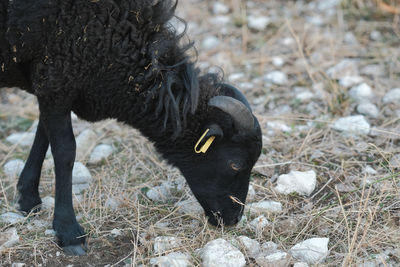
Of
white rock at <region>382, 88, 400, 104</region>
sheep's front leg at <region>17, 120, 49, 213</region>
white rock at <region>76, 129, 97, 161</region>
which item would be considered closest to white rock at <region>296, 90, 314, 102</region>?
white rock at <region>382, 88, 400, 104</region>

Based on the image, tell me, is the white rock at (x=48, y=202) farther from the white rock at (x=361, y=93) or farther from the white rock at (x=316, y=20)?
the white rock at (x=316, y=20)

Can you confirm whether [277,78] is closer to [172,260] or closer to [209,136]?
[209,136]

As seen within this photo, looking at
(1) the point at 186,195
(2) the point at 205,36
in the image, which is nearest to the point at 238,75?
(2) the point at 205,36

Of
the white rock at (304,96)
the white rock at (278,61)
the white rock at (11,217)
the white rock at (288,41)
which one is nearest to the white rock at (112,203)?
the white rock at (11,217)

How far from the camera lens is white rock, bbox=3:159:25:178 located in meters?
5.26

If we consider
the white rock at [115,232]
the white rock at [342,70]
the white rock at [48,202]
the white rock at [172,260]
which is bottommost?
the white rock at [48,202]

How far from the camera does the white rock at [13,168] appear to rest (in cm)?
526

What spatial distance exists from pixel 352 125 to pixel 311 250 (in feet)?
7.60

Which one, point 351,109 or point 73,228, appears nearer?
point 73,228

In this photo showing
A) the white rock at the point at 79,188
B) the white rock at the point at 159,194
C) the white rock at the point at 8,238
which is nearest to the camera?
the white rock at the point at 8,238

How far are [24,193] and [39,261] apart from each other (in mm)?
913

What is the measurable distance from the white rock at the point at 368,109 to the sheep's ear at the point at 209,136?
2658 mm

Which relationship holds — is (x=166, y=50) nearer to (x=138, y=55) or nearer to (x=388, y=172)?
(x=138, y=55)

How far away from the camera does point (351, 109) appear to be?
6.30 metres
